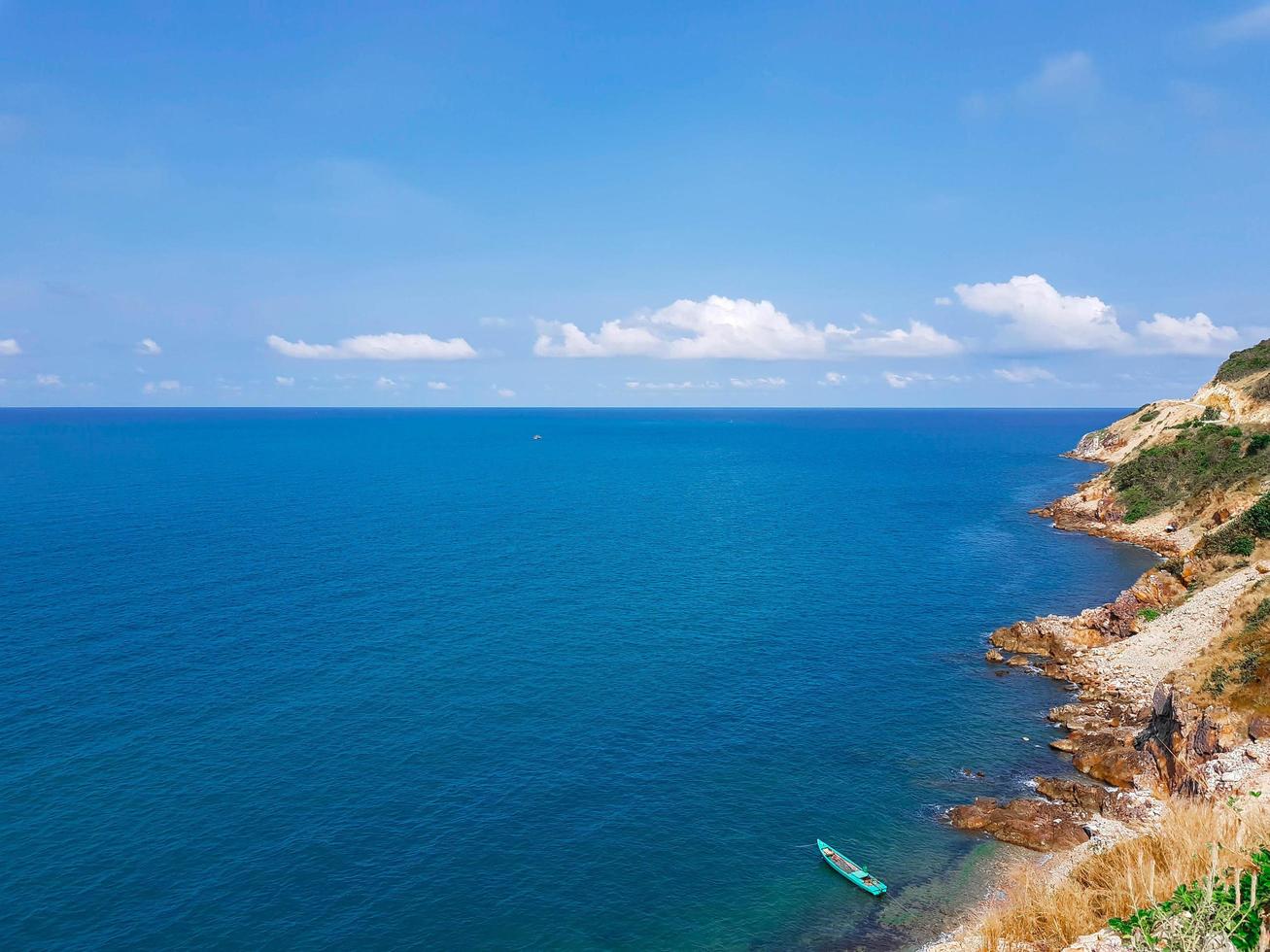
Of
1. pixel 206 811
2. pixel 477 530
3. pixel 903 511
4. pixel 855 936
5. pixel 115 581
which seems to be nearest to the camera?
pixel 855 936

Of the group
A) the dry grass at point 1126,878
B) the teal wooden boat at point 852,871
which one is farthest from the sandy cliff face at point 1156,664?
the dry grass at point 1126,878

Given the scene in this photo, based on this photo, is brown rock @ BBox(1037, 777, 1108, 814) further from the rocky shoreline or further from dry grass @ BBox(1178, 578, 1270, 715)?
dry grass @ BBox(1178, 578, 1270, 715)

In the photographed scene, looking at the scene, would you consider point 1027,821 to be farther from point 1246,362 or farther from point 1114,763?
point 1246,362

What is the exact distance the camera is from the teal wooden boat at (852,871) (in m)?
36.7

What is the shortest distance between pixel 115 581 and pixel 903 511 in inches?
4836

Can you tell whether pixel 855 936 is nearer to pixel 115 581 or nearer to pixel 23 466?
pixel 115 581

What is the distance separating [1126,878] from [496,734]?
39.5 m

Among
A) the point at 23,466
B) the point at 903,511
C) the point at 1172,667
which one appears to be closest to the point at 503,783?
the point at 1172,667

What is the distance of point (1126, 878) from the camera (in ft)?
68.5

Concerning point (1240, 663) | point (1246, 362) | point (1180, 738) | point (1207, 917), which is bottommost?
point (1180, 738)

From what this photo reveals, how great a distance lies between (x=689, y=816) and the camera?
141 ft

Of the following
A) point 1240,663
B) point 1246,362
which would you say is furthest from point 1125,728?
point 1246,362

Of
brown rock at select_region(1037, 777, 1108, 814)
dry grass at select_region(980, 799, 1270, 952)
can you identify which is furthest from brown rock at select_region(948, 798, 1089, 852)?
dry grass at select_region(980, 799, 1270, 952)

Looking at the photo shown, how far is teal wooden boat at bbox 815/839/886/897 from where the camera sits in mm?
36719
